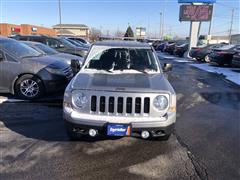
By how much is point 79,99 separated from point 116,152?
100 cm

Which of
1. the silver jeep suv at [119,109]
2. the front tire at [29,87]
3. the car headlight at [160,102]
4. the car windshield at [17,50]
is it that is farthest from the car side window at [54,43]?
the car headlight at [160,102]

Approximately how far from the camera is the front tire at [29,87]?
288 inches

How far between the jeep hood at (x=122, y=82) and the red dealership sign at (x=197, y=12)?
2310cm

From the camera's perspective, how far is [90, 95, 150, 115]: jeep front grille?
161 inches

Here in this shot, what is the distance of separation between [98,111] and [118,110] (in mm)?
295

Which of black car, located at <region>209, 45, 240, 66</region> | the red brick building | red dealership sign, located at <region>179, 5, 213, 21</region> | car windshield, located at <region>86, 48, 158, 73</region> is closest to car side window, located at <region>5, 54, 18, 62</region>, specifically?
car windshield, located at <region>86, 48, 158, 73</region>

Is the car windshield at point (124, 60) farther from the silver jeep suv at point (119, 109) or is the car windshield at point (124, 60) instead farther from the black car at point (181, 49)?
the black car at point (181, 49)

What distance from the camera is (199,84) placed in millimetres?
11281

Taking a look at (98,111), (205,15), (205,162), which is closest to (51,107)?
(98,111)

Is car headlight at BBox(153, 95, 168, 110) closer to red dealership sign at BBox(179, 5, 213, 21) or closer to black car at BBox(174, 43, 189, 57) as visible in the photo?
red dealership sign at BBox(179, 5, 213, 21)

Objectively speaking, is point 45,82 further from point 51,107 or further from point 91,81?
point 91,81

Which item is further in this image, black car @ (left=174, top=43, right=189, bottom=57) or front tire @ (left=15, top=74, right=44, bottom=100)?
black car @ (left=174, top=43, right=189, bottom=57)

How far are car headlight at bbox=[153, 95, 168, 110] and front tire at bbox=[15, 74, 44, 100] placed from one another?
13.5 feet

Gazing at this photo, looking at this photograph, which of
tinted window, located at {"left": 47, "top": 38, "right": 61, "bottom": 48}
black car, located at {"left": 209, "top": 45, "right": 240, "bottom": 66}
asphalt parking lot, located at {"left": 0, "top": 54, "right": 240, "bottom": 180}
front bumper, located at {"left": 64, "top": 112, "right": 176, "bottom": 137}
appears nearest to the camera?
asphalt parking lot, located at {"left": 0, "top": 54, "right": 240, "bottom": 180}
